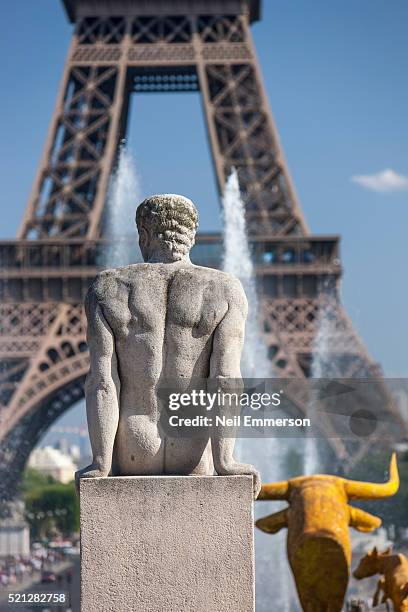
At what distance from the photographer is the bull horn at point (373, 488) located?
10320 millimetres

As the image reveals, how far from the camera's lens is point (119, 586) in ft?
19.2

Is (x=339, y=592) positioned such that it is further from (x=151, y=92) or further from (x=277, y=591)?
(x=151, y=92)

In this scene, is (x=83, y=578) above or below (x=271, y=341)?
below

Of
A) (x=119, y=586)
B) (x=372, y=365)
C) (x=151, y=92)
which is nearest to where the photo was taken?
(x=119, y=586)

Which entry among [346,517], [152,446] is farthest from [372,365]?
[152,446]

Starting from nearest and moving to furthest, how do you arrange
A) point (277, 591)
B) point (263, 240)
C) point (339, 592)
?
point (339, 592) < point (277, 591) < point (263, 240)

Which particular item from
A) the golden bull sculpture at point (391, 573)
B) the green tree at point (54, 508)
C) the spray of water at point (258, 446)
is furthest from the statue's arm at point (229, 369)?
the green tree at point (54, 508)

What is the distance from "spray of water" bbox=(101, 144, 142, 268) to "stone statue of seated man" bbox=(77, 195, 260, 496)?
78.7ft

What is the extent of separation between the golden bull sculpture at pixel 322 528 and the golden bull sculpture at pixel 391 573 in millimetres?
854

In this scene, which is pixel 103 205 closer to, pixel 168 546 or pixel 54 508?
pixel 54 508

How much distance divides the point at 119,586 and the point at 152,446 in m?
0.67

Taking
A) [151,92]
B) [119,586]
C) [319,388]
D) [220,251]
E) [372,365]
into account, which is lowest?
[119,586]

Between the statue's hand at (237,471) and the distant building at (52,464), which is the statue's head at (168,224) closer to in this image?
the statue's hand at (237,471)

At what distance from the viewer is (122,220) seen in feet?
125
